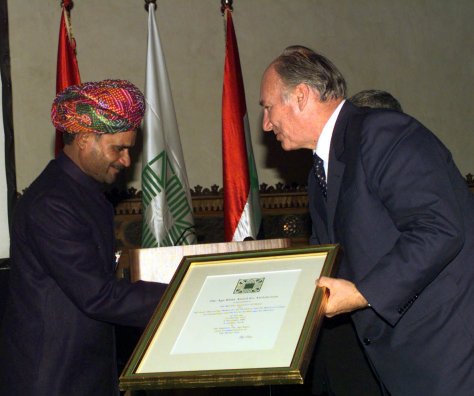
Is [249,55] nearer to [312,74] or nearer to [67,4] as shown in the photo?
[67,4]

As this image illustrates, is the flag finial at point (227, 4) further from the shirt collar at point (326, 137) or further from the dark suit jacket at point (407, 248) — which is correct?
the dark suit jacket at point (407, 248)

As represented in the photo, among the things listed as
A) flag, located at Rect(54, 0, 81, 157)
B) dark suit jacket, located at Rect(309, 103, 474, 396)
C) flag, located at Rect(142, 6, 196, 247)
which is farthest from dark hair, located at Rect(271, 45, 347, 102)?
flag, located at Rect(54, 0, 81, 157)

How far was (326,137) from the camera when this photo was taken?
296cm

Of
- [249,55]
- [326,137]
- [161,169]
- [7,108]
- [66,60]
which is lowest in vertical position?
[161,169]

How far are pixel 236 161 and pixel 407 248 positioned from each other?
8.91 ft

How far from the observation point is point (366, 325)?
9.19 feet

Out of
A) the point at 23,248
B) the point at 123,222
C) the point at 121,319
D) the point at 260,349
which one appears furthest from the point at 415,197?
the point at 123,222

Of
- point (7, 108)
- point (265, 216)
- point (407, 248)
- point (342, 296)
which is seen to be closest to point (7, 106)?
point (7, 108)

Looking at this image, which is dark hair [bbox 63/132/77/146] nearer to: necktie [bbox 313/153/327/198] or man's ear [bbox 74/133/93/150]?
man's ear [bbox 74/133/93/150]

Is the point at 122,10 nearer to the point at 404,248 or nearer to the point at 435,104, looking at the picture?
the point at 435,104

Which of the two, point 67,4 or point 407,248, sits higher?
point 67,4

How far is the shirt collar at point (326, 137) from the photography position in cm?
296

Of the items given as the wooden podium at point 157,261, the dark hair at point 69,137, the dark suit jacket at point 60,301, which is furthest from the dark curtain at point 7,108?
the dark suit jacket at point 60,301

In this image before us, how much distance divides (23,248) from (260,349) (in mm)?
1005
